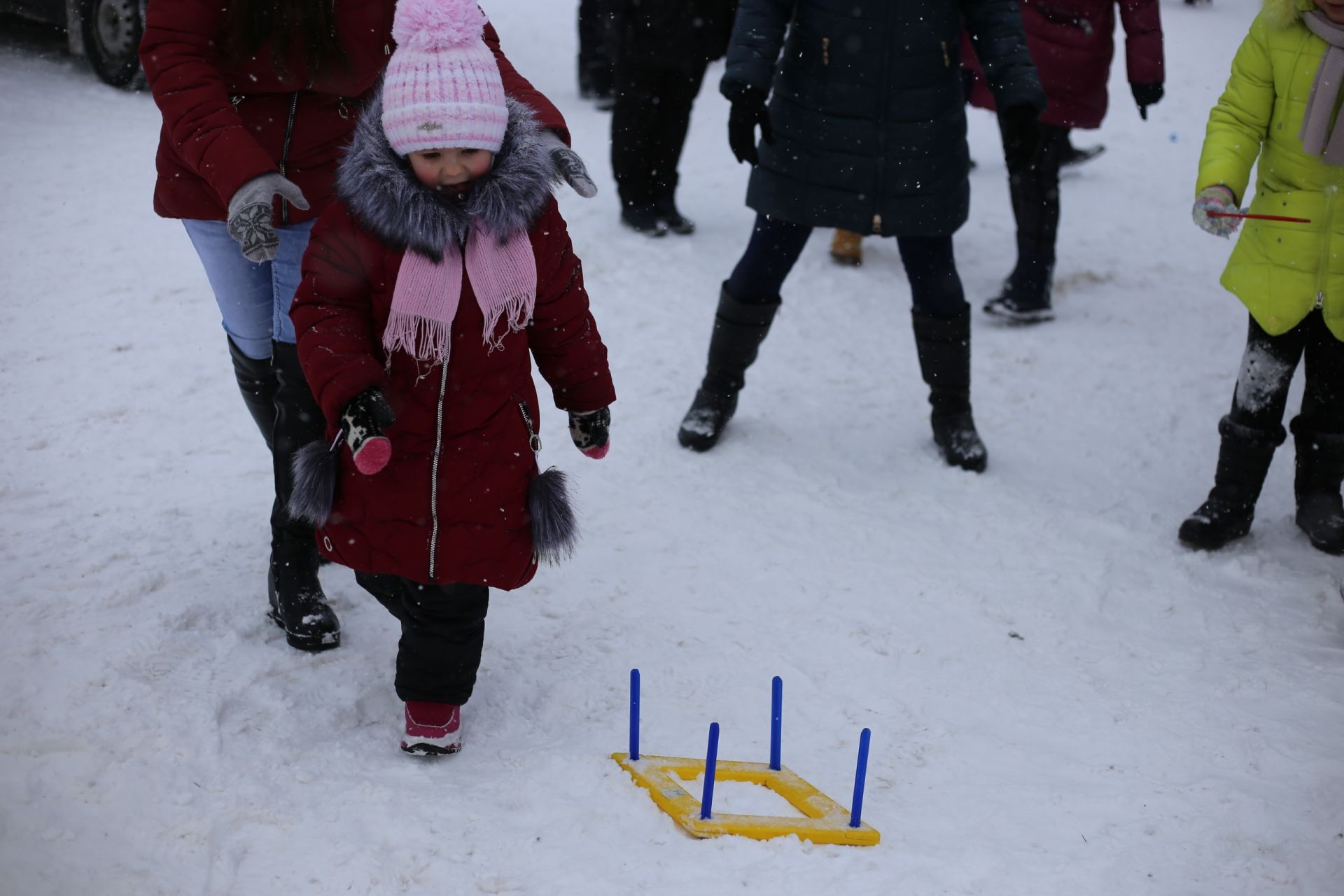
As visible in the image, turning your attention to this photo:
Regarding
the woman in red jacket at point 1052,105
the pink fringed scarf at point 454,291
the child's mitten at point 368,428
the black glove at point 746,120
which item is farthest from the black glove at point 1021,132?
the child's mitten at point 368,428

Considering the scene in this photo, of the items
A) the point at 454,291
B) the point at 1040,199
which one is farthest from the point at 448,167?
the point at 1040,199

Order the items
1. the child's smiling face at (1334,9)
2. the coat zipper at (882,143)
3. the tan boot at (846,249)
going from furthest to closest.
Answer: the tan boot at (846,249) → the coat zipper at (882,143) → the child's smiling face at (1334,9)

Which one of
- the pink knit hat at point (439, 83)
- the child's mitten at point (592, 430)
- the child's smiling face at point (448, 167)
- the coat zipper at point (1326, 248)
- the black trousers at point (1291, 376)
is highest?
the pink knit hat at point (439, 83)

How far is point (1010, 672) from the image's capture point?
3.32 m

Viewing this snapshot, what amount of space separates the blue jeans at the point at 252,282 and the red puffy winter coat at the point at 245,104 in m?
0.06

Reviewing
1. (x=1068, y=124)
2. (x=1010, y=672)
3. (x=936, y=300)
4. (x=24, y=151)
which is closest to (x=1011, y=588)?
(x=1010, y=672)

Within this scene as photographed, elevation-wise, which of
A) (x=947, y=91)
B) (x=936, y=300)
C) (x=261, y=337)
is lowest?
(x=936, y=300)

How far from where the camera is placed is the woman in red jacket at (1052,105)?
18.6 ft

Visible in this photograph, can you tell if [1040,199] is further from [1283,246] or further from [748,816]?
[748,816]

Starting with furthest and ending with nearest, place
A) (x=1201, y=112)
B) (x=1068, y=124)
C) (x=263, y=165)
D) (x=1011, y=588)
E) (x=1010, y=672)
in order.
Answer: (x=1201, y=112) → (x=1068, y=124) → (x=1011, y=588) → (x=1010, y=672) → (x=263, y=165)

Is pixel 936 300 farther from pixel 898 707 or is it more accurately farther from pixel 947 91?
pixel 898 707

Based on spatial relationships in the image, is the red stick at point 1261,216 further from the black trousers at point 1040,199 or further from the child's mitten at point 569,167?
the black trousers at point 1040,199

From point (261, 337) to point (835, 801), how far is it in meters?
1.70

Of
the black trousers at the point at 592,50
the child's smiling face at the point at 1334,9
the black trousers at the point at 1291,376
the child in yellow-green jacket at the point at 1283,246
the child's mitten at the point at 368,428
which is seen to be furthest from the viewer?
the black trousers at the point at 592,50
